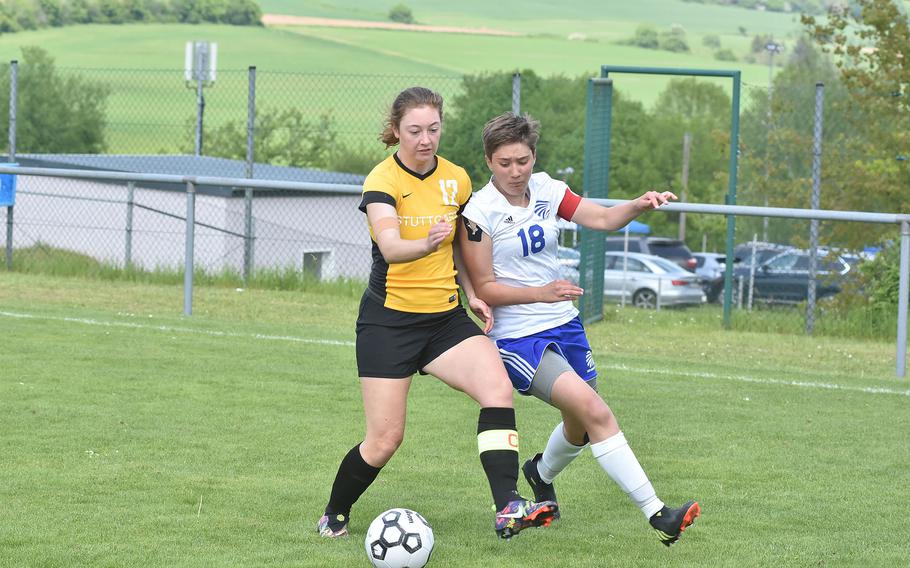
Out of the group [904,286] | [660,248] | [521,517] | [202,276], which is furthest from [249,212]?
[660,248]

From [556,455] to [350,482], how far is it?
909mm

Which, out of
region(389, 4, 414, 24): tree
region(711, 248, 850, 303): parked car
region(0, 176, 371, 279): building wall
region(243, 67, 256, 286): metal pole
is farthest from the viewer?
region(389, 4, 414, 24): tree

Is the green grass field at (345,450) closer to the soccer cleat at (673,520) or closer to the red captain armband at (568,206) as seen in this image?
the soccer cleat at (673,520)

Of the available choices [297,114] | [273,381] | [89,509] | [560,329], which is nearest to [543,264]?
[560,329]

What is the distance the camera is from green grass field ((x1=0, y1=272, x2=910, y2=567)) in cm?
533

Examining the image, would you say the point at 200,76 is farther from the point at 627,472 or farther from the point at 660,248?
the point at 660,248

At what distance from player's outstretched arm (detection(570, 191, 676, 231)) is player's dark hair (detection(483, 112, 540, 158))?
45 centimetres

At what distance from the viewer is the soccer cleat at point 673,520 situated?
→ 498 cm

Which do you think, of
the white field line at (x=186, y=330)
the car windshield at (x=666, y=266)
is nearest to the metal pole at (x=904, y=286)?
the white field line at (x=186, y=330)

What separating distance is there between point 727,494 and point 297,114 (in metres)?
30.6

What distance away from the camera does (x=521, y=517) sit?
488cm

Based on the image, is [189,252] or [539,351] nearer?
[539,351]

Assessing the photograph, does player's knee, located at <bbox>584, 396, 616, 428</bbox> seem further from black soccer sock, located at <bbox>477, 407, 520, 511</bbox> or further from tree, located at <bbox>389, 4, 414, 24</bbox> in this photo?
tree, located at <bbox>389, 4, 414, 24</bbox>

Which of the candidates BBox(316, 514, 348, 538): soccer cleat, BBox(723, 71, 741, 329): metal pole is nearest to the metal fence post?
BBox(723, 71, 741, 329): metal pole
